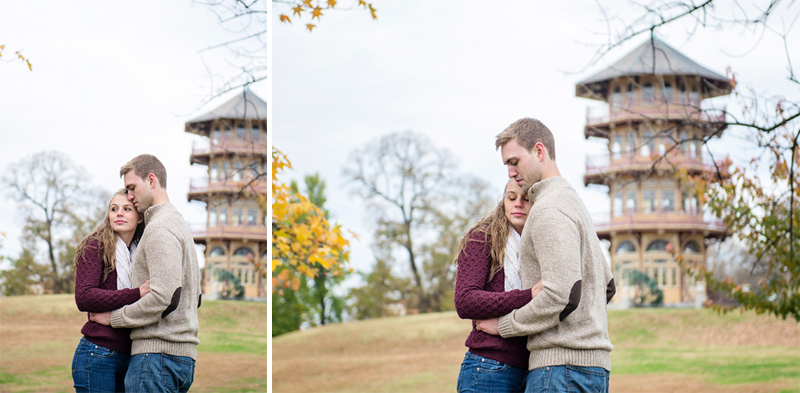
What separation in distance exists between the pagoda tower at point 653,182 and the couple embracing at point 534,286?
708 cm

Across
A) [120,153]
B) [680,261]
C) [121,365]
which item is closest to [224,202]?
[120,153]

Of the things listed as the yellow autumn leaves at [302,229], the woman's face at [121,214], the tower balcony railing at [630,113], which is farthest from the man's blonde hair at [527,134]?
the tower balcony railing at [630,113]

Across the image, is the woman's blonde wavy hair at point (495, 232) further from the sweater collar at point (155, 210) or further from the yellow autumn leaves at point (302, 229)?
the yellow autumn leaves at point (302, 229)

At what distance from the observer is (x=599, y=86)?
367 inches

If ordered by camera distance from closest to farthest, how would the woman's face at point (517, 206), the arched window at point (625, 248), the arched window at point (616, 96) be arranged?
the woman's face at point (517, 206)
the arched window at point (625, 248)
the arched window at point (616, 96)

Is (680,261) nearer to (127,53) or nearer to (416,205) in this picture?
(416,205)

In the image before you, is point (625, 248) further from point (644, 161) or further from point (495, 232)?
point (495, 232)

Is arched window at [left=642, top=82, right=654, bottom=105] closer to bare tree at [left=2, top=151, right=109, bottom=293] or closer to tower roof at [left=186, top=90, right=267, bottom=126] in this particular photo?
tower roof at [left=186, top=90, right=267, bottom=126]

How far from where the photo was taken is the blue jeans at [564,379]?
5.16 feet

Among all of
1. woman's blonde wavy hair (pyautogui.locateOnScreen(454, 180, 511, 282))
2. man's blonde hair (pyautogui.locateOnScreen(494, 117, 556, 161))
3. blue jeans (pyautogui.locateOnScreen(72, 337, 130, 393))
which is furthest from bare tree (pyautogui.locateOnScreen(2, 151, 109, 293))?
man's blonde hair (pyautogui.locateOnScreen(494, 117, 556, 161))

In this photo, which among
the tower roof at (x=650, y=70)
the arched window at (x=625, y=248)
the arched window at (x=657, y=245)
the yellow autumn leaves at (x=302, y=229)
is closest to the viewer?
the yellow autumn leaves at (x=302, y=229)

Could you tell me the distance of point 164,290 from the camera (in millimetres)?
2027

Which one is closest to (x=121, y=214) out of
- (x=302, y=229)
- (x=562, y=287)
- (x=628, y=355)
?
(x=562, y=287)

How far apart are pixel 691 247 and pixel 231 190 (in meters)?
5.68
